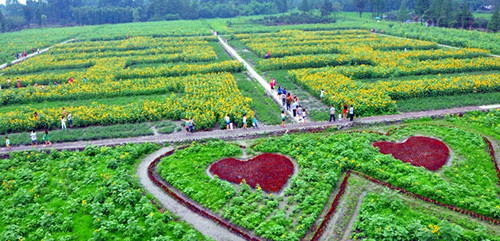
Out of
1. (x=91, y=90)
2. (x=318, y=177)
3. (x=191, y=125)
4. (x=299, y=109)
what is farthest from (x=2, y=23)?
(x=318, y=177)

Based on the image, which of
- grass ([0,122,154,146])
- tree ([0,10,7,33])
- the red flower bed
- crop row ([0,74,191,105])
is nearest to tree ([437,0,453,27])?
crop row ([0,74,191,105])

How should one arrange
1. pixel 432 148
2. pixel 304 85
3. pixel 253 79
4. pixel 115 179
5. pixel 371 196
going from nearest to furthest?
pixel 371 196, pixel 115 179, pixel 432 148, pixel 304 85, pixel 253 79

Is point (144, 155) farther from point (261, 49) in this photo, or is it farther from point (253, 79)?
point (261, 49)

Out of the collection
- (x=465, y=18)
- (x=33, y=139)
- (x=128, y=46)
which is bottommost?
(x=33, y=139)

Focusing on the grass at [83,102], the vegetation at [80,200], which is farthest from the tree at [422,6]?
the vegetation at [80,200]

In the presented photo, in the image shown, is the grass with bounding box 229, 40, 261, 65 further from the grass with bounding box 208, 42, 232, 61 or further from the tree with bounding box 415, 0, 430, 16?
the tree with bounding box 415, 0, 430, 16

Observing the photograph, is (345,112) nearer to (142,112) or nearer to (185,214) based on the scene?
(185,214)

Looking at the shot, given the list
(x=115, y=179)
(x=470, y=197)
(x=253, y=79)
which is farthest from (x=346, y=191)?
(x=253, y=79)
